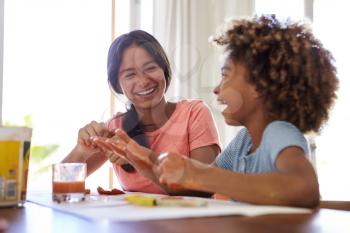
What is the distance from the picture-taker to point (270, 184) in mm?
867

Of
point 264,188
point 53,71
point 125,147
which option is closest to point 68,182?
point 125,147

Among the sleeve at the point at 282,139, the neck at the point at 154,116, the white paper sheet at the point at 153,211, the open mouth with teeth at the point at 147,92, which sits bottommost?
the white paper sheet at the point at 153,211

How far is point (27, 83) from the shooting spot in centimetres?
241

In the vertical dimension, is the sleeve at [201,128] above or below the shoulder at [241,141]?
above

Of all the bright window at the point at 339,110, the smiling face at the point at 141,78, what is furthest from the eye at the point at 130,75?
the bright window at the point at 339,110

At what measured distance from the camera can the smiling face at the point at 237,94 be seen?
1.16 metres

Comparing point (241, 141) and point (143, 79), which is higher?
point (143, 79)

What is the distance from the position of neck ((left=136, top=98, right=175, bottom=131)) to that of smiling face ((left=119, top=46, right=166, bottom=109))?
37mm

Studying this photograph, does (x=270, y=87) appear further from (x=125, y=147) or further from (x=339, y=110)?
(x=339, y=110)

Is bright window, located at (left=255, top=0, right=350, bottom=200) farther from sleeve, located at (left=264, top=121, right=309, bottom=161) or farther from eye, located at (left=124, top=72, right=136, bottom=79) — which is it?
sleeve, located at (left=264, top=121, right=309, bottom=161)

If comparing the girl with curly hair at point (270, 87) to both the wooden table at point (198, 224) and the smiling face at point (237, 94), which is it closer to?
the smiling face at point (237, 94)

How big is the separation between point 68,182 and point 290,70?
0.51 metres

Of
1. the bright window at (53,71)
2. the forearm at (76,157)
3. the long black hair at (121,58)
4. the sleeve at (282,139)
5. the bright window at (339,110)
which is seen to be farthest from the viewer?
the bright window at (339,110)

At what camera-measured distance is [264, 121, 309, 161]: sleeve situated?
965mm
